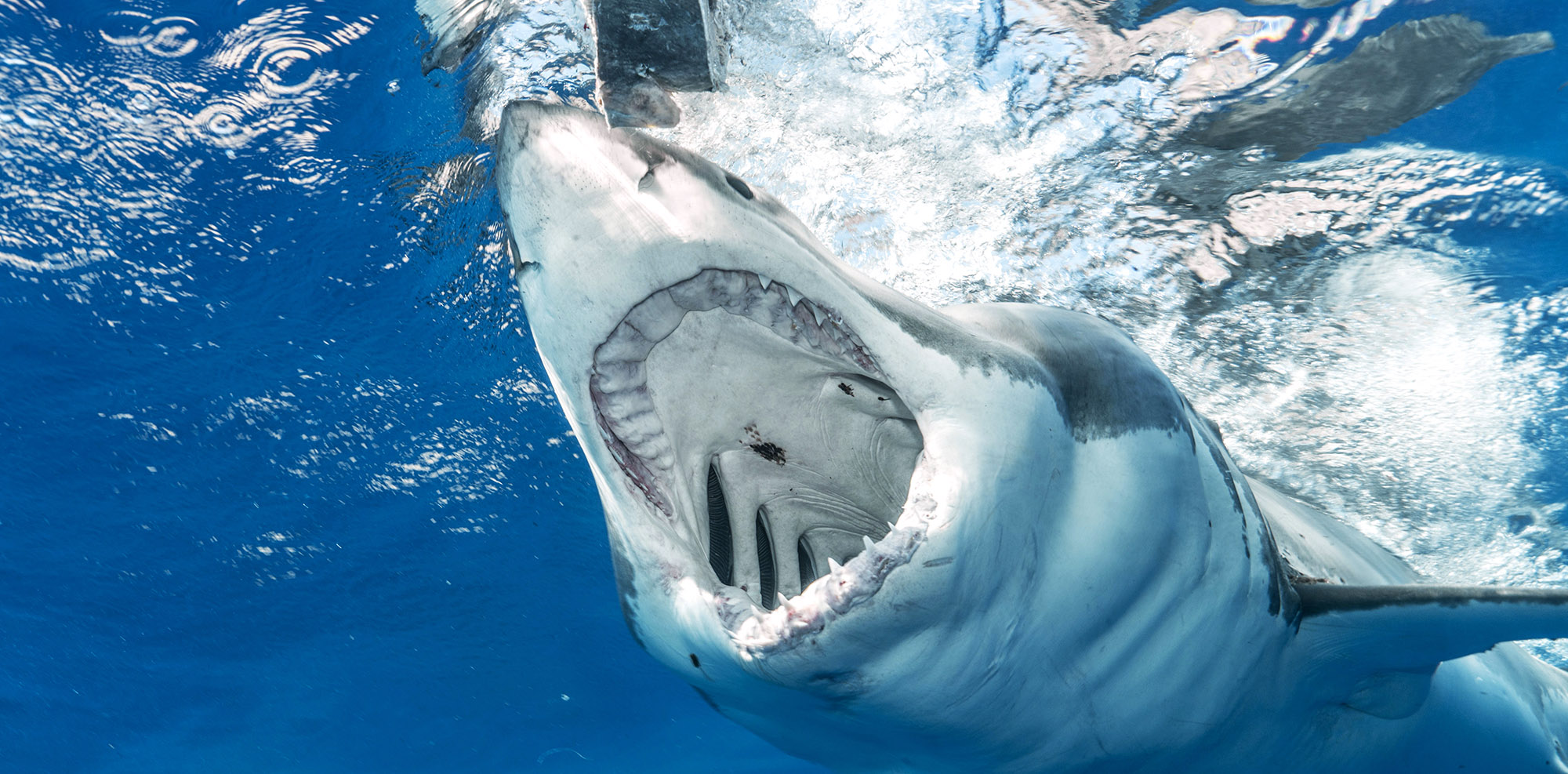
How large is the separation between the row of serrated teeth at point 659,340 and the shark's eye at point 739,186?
0.48 feet

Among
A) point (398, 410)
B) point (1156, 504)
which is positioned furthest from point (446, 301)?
point (1156, 504)

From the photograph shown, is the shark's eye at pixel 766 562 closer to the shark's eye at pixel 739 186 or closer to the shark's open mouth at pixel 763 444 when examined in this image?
the shark's open mouth at pixel 763 444

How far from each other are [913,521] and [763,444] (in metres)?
0.75

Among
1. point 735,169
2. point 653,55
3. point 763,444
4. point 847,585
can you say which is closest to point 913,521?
point 847,585

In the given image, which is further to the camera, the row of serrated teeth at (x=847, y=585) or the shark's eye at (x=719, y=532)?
the shark's eye at (x=719, y=532)

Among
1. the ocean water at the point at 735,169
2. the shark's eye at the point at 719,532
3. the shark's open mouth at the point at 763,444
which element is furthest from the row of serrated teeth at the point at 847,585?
the ocean water at the point at 735,169

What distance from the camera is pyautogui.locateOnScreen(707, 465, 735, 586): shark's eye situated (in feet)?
6.97

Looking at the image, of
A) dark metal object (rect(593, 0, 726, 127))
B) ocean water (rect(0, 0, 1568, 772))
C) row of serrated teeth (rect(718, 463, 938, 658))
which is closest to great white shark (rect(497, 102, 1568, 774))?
row of serrated teeth (rect(718, 463, 938, 658))

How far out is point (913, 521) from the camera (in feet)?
4.92

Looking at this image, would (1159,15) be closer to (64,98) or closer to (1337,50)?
(1337,50)

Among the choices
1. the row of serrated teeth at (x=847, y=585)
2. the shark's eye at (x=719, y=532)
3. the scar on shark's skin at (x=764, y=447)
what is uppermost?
the scar on shark's skin at (x=764, y=447)

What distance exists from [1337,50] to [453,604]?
12.0 m

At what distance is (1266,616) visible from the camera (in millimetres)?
2240

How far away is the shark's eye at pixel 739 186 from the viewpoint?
1.50 m
